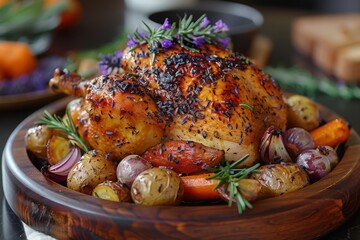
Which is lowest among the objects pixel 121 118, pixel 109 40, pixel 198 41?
pixel 109 40

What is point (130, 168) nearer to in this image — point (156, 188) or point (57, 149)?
point (156, 188)

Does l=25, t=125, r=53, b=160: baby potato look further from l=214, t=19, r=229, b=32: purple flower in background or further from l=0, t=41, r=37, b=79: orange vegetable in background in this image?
l=0, t=41, r=37, b=79: orange vegetable in background

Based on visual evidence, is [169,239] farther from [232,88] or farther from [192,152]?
[232,88]

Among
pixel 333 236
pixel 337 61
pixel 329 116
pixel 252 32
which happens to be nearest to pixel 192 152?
pixel 333 236

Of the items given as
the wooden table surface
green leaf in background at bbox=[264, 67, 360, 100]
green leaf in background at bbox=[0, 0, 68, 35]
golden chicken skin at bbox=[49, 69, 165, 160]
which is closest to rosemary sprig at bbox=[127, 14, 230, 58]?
golden chicken skin at bbox=[49, 69, 165, 160]

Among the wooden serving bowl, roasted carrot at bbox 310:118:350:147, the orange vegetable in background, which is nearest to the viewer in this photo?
the wooden serving bowl

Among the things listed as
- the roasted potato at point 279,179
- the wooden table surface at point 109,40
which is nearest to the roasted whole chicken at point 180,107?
the roasted potato at point 279,179

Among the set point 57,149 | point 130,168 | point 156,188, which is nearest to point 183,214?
point 156,188
